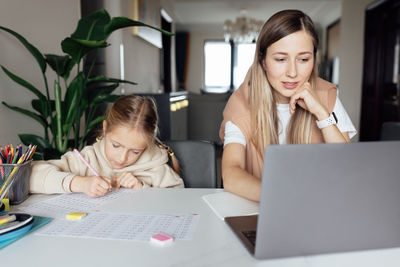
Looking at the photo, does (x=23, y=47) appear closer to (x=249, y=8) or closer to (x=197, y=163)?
(x=197, y=163)

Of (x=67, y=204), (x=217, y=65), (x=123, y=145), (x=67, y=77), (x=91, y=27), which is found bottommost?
(x=67, y=204)

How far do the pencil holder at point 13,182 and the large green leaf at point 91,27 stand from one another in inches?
32.7

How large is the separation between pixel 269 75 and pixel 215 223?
0.58m

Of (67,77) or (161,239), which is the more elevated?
(67,77)

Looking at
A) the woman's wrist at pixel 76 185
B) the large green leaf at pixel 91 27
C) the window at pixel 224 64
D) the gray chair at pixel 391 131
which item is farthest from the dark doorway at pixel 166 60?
the woman's wrist at pixel 76 185

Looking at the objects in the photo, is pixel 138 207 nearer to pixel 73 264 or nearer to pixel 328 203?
pixel 73 264

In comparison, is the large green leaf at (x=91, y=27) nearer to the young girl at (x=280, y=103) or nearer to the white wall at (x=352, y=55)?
the young girl at (x=280, y=103)

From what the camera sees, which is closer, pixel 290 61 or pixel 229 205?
pixel 229 205

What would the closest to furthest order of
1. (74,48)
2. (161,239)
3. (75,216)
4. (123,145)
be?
(161,239)
(75,216)
(123,145)
(74,48)

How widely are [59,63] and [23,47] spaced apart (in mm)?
317

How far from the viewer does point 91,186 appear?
3.06 feet

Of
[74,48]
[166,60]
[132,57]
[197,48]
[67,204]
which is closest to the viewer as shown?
[67,204]

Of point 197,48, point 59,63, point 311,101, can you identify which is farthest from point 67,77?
point 197,48

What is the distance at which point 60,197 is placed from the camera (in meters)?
0.94
